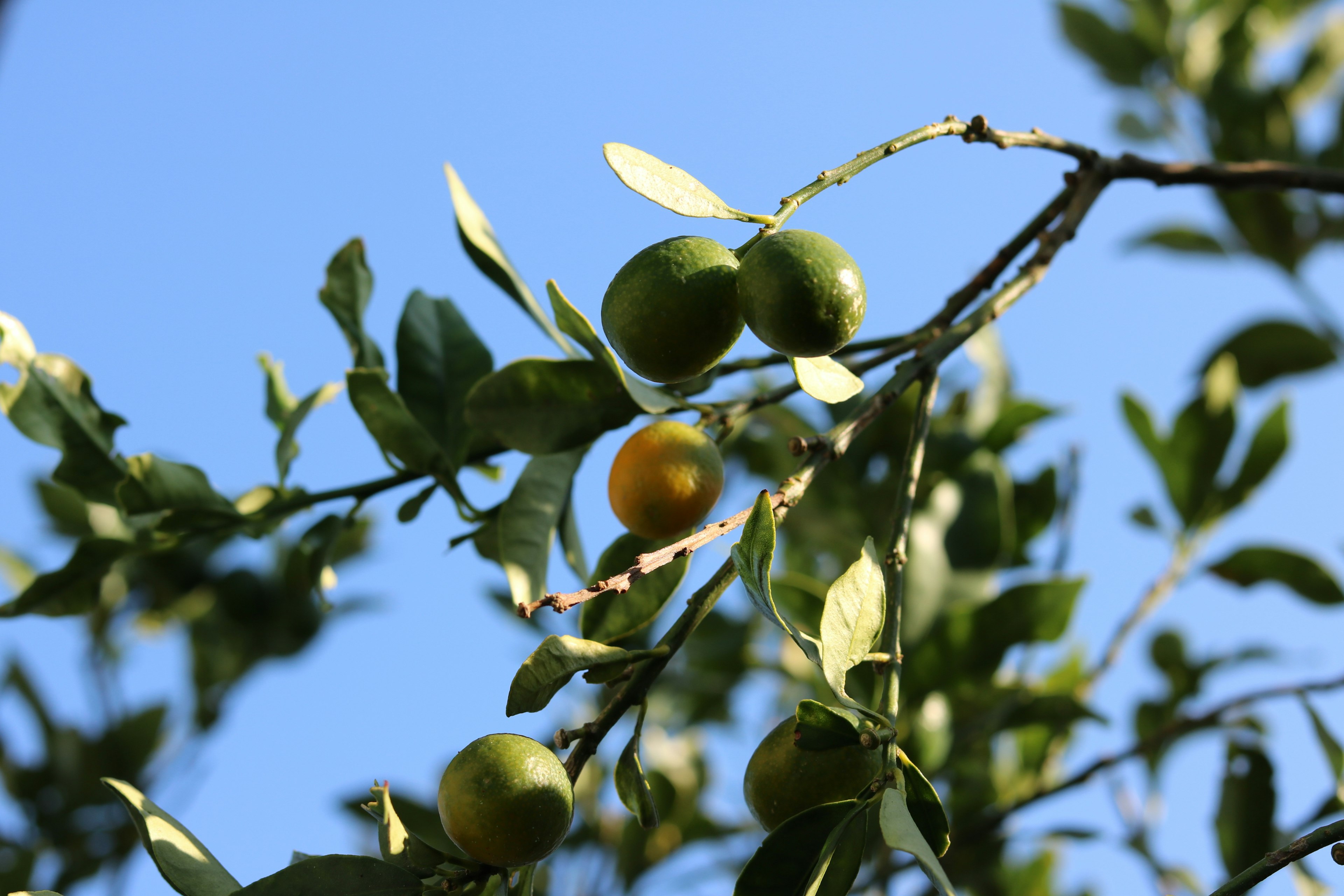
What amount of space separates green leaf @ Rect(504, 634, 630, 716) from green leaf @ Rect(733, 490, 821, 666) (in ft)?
0.41

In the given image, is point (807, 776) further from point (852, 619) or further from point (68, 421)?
point (68, 421)

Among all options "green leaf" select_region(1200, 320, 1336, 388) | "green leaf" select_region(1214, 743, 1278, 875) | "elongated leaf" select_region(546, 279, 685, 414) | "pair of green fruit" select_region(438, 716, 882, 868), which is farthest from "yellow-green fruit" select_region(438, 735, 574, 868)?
"green leaf" select_region(1200, 320, 1336, 388)

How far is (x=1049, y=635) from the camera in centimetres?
132

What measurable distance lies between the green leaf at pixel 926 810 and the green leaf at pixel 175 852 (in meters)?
0.46

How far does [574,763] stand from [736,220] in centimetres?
39

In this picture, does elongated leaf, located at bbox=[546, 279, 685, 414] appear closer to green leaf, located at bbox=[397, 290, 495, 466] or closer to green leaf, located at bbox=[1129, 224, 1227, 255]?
green leaf, located at bbox=[397, 290, 495, 466]

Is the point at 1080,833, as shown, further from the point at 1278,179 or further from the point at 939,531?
the point at 1278,179

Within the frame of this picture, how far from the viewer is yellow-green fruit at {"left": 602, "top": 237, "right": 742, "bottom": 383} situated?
0.69 m

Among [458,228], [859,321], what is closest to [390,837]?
[859,321]

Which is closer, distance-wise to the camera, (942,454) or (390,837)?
(390,837)

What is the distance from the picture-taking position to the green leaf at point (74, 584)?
1141mm

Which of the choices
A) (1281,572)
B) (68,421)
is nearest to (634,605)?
(68,421)

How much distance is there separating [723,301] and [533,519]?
0.36m

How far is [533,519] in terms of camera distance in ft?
3.19
